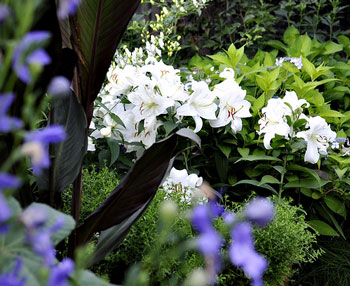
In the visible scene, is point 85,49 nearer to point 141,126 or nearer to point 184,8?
point 141,126

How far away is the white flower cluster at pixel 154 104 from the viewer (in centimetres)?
175

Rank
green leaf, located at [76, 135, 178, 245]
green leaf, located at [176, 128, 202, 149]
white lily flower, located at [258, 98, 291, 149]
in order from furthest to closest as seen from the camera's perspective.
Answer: white lily flower, located at [258, 98, 291, 149], green leaf, located at [76, 135, 178, 245], green leaf, located at [176, 128, 202, 149]

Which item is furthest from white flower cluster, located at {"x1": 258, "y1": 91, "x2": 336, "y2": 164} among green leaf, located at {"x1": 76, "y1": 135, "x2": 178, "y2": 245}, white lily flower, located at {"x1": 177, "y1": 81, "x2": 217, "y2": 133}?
green leaf, located at {"x1": 76, "y1": 135, "x2": 178, "y2": 245}

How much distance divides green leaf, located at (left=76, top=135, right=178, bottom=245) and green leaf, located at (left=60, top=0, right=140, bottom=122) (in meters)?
0.25

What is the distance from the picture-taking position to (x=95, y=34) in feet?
3.97

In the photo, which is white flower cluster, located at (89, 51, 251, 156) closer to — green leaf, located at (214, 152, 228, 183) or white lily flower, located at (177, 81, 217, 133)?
white lily flower, located at (177, 81, 217, 133)

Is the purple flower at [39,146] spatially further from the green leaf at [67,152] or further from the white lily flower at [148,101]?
the white lily flower at [148,101]

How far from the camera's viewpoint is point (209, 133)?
2.04 metres

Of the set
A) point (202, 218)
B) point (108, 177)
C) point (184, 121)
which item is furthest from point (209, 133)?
point (202, 218)

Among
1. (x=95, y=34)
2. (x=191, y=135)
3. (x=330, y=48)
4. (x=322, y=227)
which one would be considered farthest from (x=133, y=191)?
(x=330, y=48)

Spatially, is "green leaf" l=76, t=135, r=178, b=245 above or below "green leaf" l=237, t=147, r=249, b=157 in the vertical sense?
above

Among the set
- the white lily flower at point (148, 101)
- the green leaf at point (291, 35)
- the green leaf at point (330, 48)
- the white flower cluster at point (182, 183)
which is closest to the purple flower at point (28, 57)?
the white flower cluster at point (182, 183)

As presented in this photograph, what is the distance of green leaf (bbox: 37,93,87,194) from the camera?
1.14 m

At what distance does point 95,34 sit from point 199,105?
0.68m
